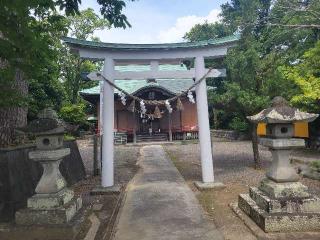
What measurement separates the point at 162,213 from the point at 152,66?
16.0ft

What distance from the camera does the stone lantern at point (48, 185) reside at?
640 centimetres

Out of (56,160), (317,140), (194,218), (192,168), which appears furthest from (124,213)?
(317,140)

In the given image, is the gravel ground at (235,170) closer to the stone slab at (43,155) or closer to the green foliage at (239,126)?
the stone slab at (43,155)

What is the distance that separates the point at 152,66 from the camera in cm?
1094

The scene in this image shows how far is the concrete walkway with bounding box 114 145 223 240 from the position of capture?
21.2 ft

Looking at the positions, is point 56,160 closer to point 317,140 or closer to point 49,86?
point 317,140

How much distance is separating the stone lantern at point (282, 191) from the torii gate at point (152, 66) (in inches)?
133

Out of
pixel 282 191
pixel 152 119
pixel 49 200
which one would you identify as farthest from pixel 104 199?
pixel 152 119

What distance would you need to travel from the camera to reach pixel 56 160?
6836 mm

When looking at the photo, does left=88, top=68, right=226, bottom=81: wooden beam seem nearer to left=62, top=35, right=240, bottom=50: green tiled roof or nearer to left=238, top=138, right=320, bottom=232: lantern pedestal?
left=62, top=35, right=240, bottom=50: green tiled roof

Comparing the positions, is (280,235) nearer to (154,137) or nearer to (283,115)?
(283,115)

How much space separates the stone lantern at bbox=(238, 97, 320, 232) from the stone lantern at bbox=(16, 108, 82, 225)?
370cm

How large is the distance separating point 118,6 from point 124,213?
16.1 feet

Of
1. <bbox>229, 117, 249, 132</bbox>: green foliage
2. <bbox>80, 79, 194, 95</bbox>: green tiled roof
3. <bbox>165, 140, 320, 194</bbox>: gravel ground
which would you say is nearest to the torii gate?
<bbox>165, 140, 320, 194</bbox>: gravel ground
